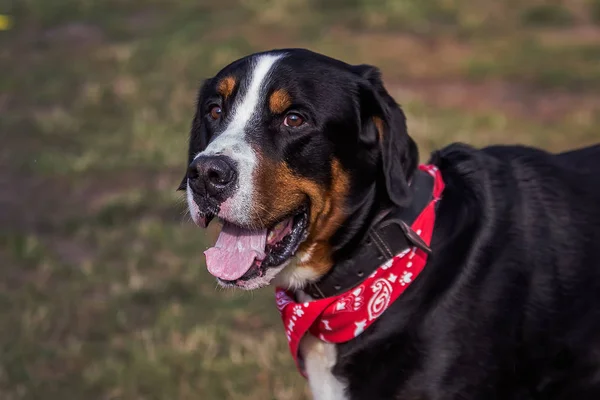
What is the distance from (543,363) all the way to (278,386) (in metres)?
1.54

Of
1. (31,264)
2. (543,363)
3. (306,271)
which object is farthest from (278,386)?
(31,264)

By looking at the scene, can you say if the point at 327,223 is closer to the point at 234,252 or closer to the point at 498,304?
the point at 234,252

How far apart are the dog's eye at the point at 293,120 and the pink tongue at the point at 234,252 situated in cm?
41

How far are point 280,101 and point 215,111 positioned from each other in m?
0.36

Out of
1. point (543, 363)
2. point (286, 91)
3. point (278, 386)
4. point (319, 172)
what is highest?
point (286, 91)

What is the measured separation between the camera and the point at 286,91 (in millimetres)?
3578

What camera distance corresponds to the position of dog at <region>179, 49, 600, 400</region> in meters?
3.43

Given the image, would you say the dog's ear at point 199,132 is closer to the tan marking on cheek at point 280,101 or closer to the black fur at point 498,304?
the tan marking on cheek at point 280,101

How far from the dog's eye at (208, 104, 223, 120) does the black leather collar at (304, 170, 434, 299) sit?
77 cm

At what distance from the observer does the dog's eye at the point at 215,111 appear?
12.5 feet

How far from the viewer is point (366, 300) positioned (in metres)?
3.46

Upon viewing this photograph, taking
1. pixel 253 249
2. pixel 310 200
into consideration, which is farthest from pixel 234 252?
pixel 310 200

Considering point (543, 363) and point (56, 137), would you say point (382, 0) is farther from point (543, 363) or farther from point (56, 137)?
point (543, 363)

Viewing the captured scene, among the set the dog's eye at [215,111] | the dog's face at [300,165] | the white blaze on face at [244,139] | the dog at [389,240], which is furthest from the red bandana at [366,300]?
the dog's eye at [215,111]
